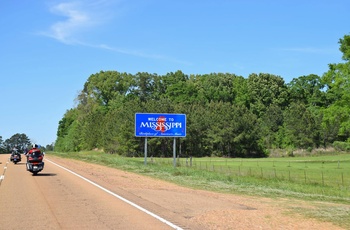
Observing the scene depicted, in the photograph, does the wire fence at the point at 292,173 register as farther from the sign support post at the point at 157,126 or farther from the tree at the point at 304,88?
the tree at the point at 304,88

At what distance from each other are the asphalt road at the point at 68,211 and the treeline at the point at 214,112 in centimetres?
4965

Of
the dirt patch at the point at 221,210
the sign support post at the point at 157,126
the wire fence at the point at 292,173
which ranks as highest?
the sign support post at the point at 157,126

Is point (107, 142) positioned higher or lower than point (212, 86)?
lower

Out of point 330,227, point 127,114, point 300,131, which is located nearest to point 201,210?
point 330,227

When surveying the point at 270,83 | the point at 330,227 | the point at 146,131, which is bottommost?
the point at 330,227

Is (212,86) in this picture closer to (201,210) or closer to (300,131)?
(300,131)

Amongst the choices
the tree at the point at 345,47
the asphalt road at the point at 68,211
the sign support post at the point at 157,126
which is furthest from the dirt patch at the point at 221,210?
the tree at the point at 345,47

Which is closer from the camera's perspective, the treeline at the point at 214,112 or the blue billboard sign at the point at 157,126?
the blue billboard sign at the point at 157,126

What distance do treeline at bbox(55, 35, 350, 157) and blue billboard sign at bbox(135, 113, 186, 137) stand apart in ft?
81.2

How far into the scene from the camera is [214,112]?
376ft

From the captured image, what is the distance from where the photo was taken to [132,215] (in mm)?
12289

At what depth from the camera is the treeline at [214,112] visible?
4188 inches

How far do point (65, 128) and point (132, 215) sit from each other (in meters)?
184

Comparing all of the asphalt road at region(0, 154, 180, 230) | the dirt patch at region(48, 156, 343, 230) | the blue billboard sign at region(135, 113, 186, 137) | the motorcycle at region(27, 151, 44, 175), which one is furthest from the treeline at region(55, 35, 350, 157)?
the asphalt road at region(0, 154, 180, 230)
